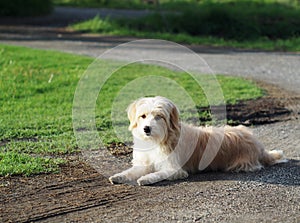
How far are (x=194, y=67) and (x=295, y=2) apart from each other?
1408 cm

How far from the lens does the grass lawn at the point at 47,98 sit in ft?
27.0

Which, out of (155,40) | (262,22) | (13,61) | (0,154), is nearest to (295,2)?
(262,22)

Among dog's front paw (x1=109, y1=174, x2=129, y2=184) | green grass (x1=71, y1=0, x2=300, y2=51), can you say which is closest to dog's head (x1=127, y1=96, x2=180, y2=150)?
dog's front paw (x1=109, y1=174, x2=129, y2=184)

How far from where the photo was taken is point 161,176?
22.9 ft

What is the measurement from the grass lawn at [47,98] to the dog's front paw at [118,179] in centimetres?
84

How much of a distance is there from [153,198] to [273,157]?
1.96 m

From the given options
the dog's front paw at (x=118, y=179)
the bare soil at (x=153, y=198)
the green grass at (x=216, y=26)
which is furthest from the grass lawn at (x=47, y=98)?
the green grass at (x=216, y=26)

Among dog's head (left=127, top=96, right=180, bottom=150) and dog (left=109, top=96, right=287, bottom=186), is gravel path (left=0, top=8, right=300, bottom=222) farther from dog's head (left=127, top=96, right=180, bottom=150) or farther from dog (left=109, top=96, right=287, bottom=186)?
dog's head (left=127, top=96, right=180, bottom=150)

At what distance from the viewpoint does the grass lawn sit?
822 cm

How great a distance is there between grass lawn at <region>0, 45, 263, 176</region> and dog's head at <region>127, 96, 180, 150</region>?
1.19 metres

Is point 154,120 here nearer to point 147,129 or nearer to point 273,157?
point 147,129

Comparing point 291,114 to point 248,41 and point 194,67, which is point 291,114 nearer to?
point 194,67

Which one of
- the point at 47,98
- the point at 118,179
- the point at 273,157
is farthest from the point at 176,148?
the point at 47,98

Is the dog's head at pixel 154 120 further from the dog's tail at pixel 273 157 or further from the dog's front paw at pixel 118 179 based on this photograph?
the dog's tail at pixel 273 157
